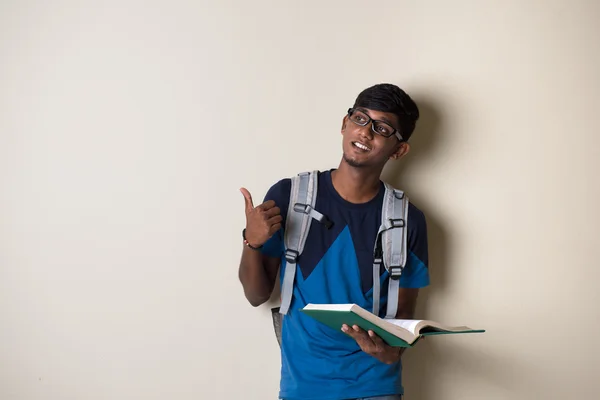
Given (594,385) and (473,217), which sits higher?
(473,217)

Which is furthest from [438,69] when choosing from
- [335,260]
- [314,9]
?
[335,260]

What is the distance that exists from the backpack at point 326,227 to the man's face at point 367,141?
190 millimetres

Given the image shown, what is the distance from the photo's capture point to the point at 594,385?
279 cm

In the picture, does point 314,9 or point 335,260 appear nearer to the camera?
point 335,260

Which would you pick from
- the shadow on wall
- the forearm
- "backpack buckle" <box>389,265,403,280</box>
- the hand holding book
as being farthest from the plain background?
the hand holding book

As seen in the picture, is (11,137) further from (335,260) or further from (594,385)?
(594,385)

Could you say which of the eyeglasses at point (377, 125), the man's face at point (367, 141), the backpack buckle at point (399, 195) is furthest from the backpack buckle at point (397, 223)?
the eyeglasses at point (377, 125)

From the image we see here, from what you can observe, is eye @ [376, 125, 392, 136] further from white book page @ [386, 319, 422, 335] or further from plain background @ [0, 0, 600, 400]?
white book page @ [386, 319, 422, 335]

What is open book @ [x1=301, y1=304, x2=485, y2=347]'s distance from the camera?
1.89m

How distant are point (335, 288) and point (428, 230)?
635 mm

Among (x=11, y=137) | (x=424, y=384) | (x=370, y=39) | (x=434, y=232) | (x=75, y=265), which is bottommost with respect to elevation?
(x=424, y=384)

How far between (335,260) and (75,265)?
1.12 meters

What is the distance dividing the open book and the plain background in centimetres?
80


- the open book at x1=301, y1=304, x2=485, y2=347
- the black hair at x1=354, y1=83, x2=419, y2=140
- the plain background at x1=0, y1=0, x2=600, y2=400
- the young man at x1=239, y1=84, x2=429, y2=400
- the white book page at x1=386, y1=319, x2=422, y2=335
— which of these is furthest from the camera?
the plain background at x1=0, y1=0, x2=600, y2=400
